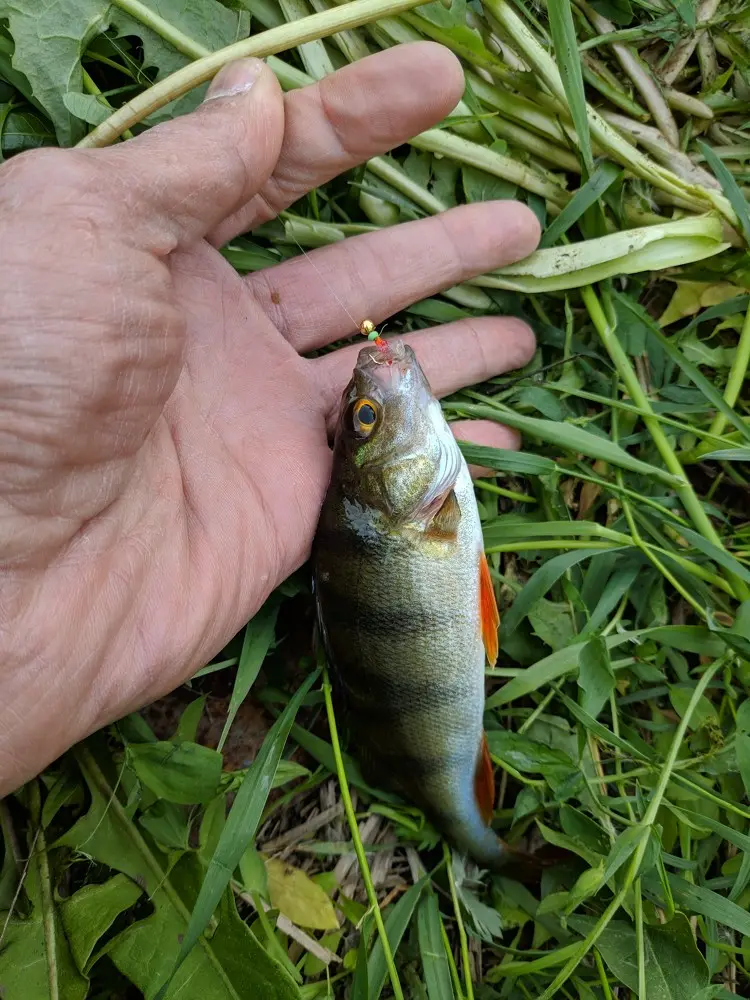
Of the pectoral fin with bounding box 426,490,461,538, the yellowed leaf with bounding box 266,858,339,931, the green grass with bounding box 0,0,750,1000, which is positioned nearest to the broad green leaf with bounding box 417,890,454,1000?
the green grass with bounding box 0,0,750,1000

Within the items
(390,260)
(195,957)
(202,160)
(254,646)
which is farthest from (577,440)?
(195,957)

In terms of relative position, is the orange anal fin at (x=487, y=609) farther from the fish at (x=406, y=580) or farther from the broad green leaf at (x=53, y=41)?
the broad green leaf at (x=53, y=41)

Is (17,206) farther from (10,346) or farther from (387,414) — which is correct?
(387,414)

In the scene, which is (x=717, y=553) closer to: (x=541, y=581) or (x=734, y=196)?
(x=541, y=581)

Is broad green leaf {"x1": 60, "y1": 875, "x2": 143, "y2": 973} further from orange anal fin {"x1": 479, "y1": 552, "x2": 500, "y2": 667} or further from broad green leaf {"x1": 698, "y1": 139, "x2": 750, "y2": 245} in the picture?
broad green leaf {"x1": 698, "y1": 139, "x2": 750, "y2": 245}

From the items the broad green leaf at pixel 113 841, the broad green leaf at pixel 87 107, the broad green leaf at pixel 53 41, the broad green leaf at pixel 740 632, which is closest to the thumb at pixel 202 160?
the broad green leaf at pixel 87 107

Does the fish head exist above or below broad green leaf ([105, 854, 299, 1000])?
above
